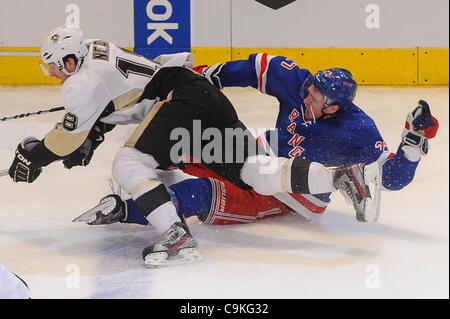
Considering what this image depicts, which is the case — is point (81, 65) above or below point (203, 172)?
above

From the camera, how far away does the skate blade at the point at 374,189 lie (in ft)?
9.37

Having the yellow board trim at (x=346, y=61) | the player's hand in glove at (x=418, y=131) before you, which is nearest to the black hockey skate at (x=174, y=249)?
the player's hand in glove at (x=418, y=131)

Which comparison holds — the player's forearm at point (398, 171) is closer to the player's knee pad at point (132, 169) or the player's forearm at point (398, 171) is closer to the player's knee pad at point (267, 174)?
the player's knee pad at point (267, 174)

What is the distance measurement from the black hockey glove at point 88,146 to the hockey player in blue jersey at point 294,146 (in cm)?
28

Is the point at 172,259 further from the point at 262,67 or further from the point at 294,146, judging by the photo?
the point at 262,67

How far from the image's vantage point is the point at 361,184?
112 inches

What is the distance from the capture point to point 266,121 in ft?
13.6

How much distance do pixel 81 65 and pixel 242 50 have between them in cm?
200

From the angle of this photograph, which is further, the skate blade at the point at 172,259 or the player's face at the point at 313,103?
the player's face at the point at 313,103

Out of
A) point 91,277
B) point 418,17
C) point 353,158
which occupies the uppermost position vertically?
point 418,17

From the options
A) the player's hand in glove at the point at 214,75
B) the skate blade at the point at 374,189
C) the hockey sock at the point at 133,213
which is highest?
the player's hand in glove at the point at 214,75

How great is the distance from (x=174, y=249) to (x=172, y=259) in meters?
0.03
